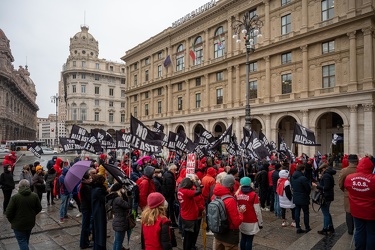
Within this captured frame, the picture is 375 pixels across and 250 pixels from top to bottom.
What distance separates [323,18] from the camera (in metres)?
26.6

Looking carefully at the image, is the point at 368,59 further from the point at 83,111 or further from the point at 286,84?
the point at 83,111

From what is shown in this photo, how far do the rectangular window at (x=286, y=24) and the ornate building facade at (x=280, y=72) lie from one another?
0.34 feet

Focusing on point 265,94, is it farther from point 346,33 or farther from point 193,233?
point 193,233

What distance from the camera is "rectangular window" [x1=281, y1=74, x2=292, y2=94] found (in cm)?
2906

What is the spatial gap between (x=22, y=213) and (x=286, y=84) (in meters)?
28.1

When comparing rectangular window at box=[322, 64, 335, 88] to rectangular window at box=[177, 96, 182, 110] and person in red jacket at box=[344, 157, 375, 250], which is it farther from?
person in red jacket at box=[344, 157, 375, 250]

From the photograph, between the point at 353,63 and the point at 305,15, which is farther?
the point at 305,15

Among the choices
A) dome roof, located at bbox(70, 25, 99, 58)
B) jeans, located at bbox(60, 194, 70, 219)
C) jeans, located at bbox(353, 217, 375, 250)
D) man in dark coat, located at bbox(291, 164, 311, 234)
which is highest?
dome roof, located at bbox(70, 25, 99, 58)

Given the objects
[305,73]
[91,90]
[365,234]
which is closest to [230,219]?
[365,234]

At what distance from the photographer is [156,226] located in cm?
396

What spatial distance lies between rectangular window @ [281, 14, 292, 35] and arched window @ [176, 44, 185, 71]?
53.9ft

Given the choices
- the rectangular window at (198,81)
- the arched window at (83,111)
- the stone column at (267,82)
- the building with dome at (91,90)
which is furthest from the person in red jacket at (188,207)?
the arched window at (83,111)

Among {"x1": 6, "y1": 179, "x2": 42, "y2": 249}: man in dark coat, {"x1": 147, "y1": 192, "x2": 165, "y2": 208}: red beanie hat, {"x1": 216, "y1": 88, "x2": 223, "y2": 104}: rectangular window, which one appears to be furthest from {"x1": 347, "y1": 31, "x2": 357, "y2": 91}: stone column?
{"x1": 6, "y1": 179, "x2": 42, "y2": 249}: man in dark coat

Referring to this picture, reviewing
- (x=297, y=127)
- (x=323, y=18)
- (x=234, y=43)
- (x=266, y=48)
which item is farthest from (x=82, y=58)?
(x=297, y=127)
